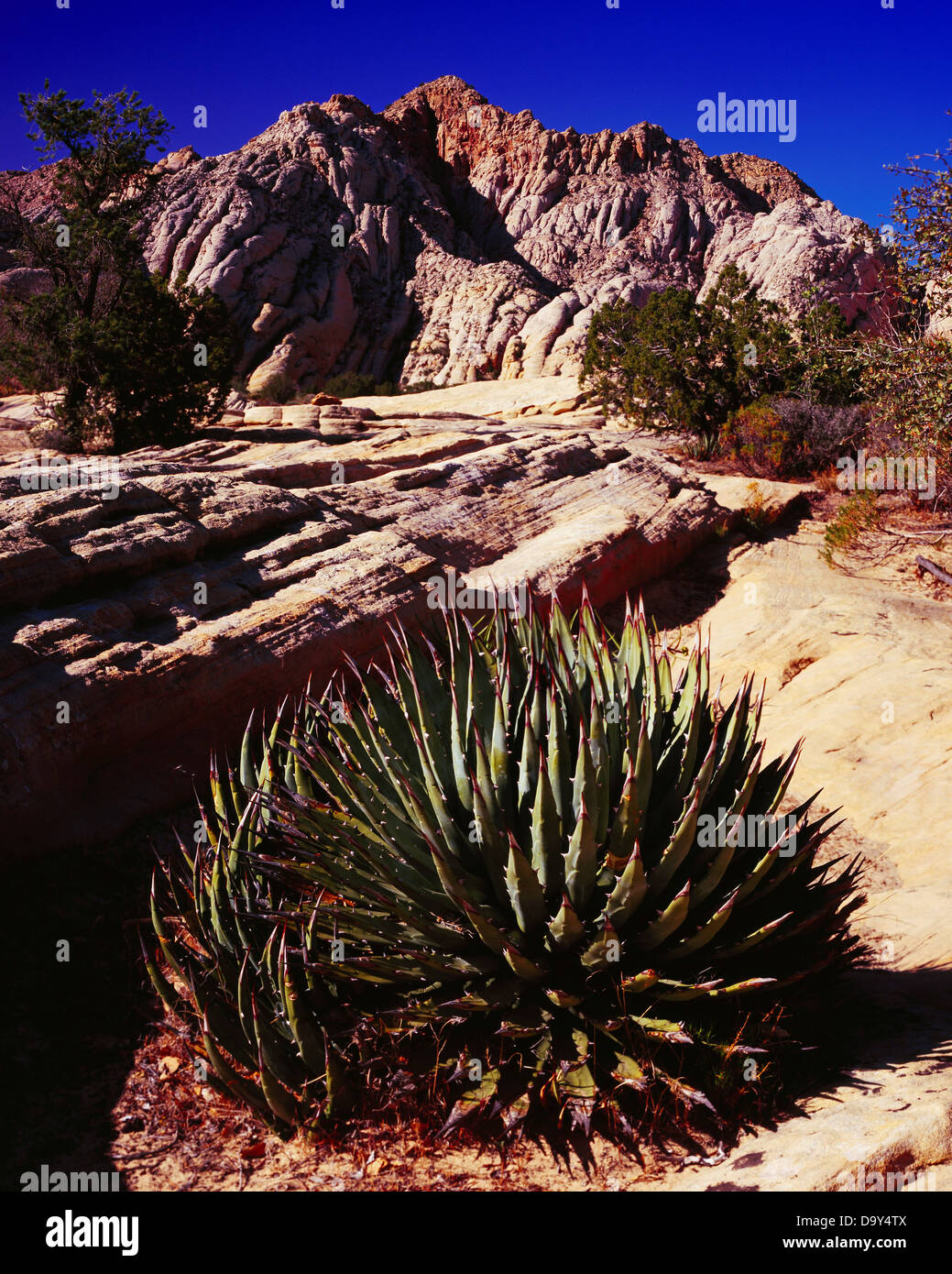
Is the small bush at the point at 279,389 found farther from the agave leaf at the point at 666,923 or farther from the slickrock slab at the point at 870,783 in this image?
the agave leaf at the point at 666,923

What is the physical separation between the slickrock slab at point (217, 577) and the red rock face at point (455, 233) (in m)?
24.0

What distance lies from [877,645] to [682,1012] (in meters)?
5.29

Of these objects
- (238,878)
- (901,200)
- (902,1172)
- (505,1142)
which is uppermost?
(901,200)

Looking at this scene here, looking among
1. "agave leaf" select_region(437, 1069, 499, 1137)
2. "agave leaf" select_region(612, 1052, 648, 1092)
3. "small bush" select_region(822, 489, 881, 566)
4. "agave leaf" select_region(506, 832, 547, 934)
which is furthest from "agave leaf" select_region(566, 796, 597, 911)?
"small bush" select_region(822, 489, 881, 566)

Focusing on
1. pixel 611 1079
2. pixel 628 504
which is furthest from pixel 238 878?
pixel 628 504

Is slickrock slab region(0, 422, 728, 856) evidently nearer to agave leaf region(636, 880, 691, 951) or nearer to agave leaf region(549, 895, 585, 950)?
agave leaf region(549, 895, 585, 950)

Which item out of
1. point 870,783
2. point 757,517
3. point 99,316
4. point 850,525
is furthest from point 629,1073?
point 99,316

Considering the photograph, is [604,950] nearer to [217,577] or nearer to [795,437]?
[217,577]

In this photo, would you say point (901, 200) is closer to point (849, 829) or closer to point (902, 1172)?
point (849, 829)

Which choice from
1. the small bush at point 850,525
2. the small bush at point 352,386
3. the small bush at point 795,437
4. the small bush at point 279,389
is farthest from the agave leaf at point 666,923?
the small bush at point 352,386

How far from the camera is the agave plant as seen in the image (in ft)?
9.92

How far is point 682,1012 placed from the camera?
316 centimetres

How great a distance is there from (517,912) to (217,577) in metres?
4.27

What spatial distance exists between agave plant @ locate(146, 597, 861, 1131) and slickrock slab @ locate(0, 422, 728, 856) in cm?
181
